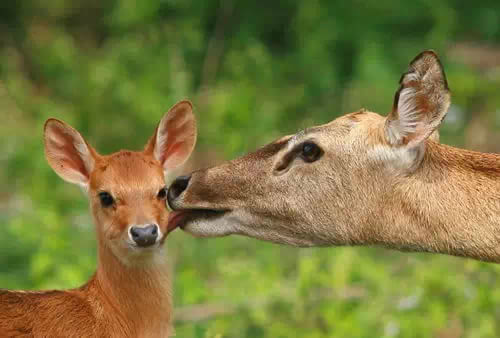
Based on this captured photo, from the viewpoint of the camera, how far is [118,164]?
5.52m

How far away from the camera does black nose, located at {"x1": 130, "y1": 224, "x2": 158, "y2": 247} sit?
16.8 feet

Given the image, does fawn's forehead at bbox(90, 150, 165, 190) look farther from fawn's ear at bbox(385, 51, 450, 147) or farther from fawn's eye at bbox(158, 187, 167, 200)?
fawn's ear at bbox(385, 51, 450, 147)

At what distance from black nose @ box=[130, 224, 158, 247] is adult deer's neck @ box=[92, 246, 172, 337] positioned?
14.2 inches

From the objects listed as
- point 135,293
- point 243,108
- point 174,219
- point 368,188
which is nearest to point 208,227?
point 174,219

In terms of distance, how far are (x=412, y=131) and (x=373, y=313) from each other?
2685 mm

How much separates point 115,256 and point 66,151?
65cm

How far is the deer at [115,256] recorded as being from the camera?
17.1 feet

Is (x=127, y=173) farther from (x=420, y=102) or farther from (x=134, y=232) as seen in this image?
(x=420, y=102)

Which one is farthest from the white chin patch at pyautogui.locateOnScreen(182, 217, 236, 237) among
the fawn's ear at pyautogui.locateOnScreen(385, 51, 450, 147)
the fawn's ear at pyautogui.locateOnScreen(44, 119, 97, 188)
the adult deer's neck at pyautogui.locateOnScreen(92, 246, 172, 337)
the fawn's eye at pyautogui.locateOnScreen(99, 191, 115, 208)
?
the fawn's ear at pyautogui.locateOnScreen(385, 51, 450, 147)

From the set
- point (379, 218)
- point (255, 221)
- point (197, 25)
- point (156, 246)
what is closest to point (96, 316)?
point (156, 246)

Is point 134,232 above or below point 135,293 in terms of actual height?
above

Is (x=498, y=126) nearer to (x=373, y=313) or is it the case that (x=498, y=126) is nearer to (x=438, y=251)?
(x=373, y=313)

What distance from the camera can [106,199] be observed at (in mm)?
5453

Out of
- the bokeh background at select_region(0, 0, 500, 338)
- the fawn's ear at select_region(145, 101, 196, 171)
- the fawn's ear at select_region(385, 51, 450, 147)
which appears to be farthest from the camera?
the bokeh background at select_region(0, 0, 500, 338)
